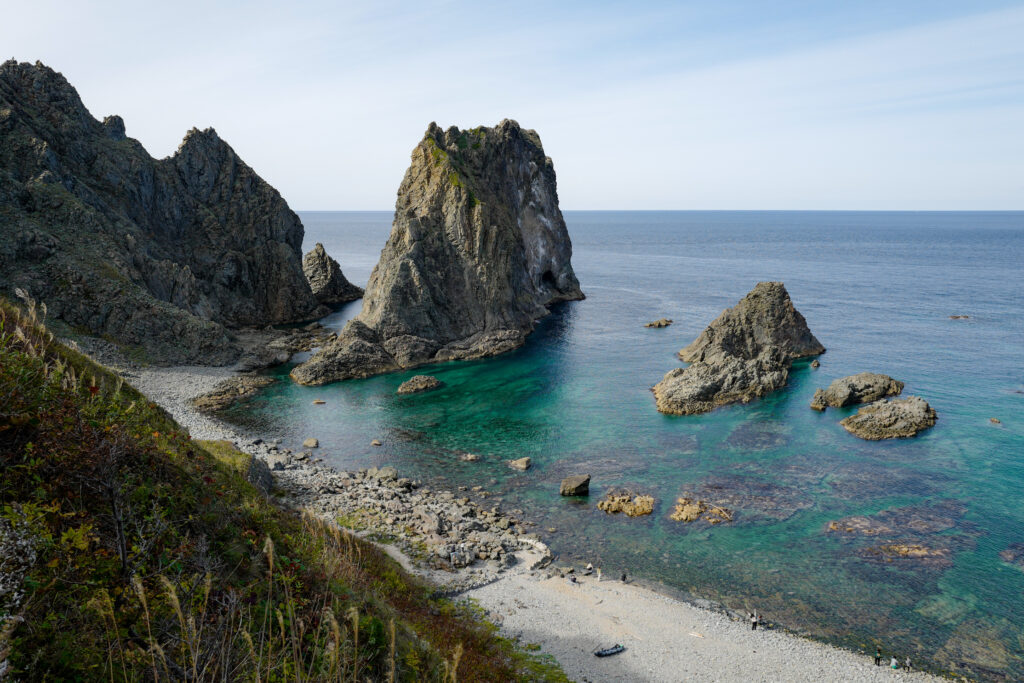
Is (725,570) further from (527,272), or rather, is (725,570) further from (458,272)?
(527,272)

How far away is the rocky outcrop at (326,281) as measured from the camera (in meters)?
114

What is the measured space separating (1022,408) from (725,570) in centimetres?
4415

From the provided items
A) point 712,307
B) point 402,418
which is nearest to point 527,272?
point 712,307

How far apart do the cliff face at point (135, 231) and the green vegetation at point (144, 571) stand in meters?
57.2

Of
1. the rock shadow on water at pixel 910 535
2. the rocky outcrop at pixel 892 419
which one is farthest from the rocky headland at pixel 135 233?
the rocky outcrop at pixel 892 419

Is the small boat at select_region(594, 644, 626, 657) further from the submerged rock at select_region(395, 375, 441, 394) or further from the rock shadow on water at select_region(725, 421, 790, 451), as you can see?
the submerged rock at select_region(395, 375, 441, 394)

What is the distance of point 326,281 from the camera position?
115 meters

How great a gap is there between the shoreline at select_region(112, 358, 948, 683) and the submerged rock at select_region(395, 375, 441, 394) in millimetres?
22427

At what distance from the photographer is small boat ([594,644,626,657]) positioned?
81.0ft

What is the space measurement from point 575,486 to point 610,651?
51.2 feet

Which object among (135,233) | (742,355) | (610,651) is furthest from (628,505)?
(135,233)

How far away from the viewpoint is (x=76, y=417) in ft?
37.2

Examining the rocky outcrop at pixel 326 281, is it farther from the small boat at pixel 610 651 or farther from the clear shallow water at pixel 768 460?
the small boat at pixel 610 651

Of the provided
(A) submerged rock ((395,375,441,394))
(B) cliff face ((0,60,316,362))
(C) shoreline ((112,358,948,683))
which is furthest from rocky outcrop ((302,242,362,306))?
(C) shoreline ((112,358,948,683))
